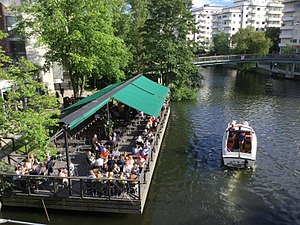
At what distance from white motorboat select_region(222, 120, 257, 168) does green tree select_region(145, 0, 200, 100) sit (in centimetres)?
1867

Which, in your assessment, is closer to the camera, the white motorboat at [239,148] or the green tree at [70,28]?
the white motorboat at [239,148]

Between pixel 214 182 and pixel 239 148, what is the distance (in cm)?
360

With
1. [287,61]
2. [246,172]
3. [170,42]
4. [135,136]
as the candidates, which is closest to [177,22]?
[170,42]

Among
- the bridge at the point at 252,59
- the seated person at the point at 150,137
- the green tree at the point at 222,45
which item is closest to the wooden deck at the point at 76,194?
the seated person at the point at 150,137

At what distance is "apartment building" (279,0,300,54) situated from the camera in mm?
81688

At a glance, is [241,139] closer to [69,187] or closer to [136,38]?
[69,187]

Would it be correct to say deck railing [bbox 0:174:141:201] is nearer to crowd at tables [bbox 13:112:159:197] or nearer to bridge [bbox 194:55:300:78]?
crowd at tables [bbox 13:112:159:197]

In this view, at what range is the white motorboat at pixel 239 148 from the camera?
18312 mm

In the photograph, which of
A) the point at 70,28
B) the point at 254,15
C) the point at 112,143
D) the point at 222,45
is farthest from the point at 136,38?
the point at 254,15

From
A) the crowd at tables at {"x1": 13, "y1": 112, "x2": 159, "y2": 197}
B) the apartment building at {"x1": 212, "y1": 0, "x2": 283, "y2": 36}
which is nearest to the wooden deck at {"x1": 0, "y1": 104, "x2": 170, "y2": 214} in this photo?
the crowd at tables at {"x1": 13, "y1": 112, "x2": 159, "y2": 197}

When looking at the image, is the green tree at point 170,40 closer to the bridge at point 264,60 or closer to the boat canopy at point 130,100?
the boat canopy at point 130,100

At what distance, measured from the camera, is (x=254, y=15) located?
125 meters

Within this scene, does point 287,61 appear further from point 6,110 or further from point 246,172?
point 6,110

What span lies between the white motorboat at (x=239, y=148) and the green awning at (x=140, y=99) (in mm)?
5262
